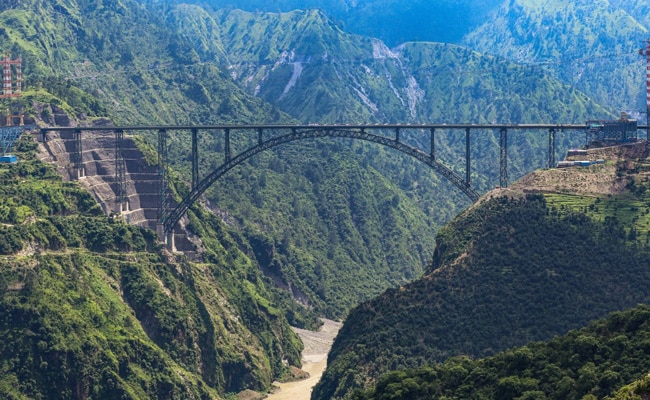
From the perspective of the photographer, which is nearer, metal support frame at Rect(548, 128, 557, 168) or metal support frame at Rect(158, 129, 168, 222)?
metal support frame at Rect(548, 128, 557, 168)

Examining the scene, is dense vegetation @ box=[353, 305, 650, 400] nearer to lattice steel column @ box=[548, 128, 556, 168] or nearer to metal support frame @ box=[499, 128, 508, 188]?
lattice steel column @ box=[548, 128, 556, 168]

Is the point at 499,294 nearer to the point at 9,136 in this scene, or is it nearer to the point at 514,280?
the point at 514,280

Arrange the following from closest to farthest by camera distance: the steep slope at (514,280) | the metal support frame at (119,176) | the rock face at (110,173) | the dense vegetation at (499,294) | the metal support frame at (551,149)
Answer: the dense vegetation at (499,294)
the steep slope at (514,280)
the metal support frame at (551,149)
the rock face at (110,173)
the metal support frame at (119,176)

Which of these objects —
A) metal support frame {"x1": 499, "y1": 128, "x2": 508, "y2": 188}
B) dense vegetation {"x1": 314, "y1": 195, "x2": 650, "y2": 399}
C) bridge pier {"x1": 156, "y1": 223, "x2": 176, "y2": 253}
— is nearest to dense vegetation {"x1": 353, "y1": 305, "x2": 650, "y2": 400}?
dense vegetation {"x1": 314, "y1": 195, "x2": 650, "y2": 399}

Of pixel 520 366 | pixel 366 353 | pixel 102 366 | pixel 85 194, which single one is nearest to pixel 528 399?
pixel 520 366

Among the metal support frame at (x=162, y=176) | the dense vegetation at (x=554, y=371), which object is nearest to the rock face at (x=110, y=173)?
the metal support frame at (x=162, y=176)

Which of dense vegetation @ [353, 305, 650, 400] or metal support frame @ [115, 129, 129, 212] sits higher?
metal support frame @ [115, 129, 129, 212]

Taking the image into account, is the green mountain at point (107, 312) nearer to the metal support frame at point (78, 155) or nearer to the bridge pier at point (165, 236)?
the bridge pier at point (165, 236)
